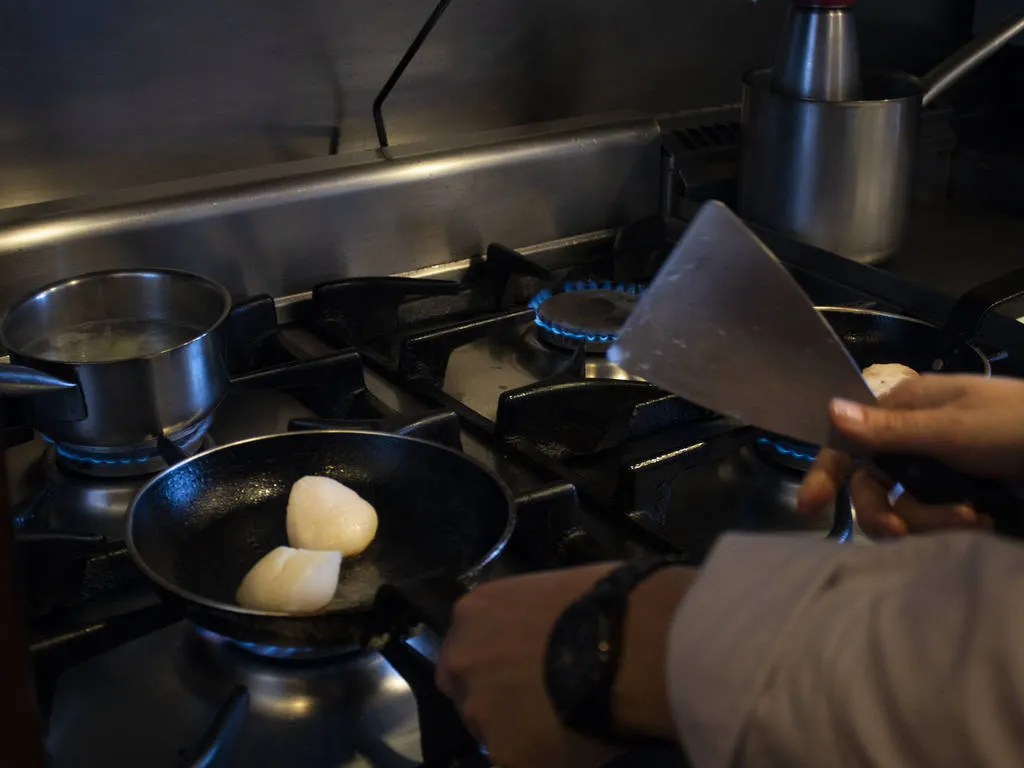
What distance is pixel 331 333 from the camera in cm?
96

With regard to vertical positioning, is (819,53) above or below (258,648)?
above

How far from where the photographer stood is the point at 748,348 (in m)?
0.59

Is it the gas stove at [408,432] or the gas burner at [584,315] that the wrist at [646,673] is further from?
the gas burner at [584,315]

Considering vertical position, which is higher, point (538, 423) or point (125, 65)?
point (125, 65)

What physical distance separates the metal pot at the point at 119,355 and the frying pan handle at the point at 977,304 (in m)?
0.54

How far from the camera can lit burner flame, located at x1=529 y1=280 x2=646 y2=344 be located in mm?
927

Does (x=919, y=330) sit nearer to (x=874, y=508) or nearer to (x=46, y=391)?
(x=874, y=508)

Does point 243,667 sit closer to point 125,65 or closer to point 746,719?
point 746,719

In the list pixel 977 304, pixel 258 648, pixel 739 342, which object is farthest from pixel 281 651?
pixel 977 304

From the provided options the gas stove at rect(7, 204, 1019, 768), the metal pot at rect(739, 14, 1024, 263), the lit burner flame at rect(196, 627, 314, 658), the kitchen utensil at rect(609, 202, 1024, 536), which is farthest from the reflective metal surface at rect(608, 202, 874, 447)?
the metal pot at rect(739, 14, 1024, 263)

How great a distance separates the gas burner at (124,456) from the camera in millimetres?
761

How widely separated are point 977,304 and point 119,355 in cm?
63

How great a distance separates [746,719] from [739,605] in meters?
0.04

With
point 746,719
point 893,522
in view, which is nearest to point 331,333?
point 893,522
